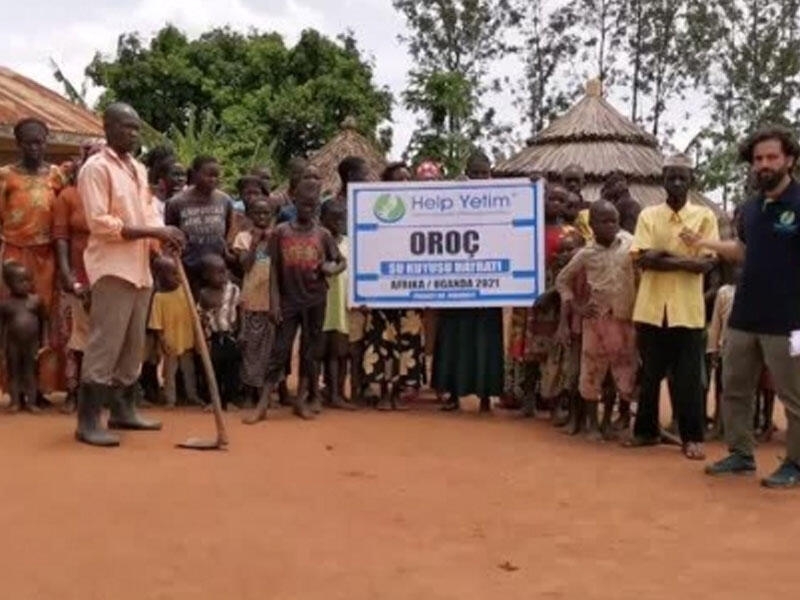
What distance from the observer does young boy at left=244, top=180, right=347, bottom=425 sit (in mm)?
7789

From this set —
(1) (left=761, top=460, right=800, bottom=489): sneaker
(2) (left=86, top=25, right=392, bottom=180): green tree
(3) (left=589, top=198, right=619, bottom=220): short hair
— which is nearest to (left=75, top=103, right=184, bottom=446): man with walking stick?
(3) (left=589, top=198, right=619, bottom=220): short hair

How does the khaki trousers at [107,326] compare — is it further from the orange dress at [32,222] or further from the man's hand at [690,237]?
the man's hand at [690,237]

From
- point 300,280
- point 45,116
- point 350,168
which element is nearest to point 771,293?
point 300,280

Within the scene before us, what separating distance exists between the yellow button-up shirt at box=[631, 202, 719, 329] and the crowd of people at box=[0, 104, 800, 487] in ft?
0.04

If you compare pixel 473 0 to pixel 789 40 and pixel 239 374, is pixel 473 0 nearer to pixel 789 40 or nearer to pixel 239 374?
pixel 789 40

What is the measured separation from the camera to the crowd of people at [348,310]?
6.39 m

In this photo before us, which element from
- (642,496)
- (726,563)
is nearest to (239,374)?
(642,496)

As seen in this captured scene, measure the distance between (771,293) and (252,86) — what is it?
2554cm

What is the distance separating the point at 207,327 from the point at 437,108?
20824mm

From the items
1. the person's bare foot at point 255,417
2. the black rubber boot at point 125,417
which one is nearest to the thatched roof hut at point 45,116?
the person's bare foot at point 255,417

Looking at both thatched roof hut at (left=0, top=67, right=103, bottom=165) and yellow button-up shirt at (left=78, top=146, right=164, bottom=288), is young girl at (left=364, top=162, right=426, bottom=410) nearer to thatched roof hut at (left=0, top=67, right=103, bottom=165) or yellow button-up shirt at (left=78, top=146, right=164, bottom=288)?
yellow button-up shirt at (left=78, top=146, right=164, bottom=288)

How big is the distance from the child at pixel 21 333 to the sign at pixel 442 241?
2118 mm

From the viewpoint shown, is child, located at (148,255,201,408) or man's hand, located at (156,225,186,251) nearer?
man's hand, located at (156,225,186,251)

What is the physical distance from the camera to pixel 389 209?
8469 millimetres
